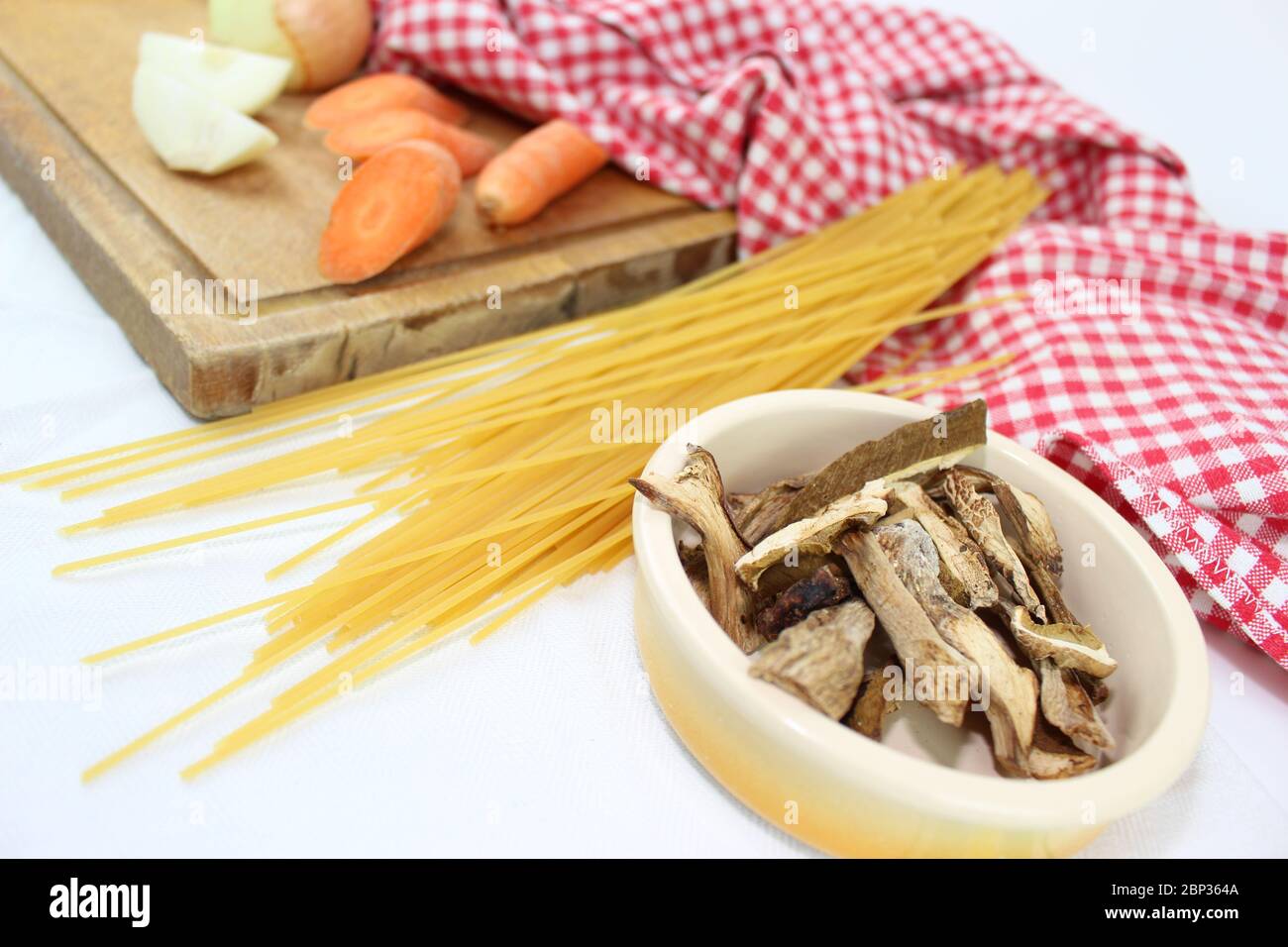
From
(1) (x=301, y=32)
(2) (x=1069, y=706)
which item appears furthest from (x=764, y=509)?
(1) (x=301, y=32)

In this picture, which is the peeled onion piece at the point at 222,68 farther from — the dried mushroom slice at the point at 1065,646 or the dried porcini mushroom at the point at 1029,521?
the dried mushroom slice at the point at 1065,646

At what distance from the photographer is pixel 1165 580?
0.93 meters

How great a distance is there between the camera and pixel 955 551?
94cm

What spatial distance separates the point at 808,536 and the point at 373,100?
1083mm

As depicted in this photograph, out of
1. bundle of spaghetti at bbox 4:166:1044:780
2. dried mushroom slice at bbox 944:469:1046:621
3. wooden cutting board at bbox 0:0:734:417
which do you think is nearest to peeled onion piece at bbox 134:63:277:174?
wooden cutting board at bbox 0:0:734:417

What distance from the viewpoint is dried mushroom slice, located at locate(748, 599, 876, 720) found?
2.53 ft

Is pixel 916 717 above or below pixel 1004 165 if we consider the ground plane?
Answer: below

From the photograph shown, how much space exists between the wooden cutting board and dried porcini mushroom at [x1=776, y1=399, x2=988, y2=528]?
1.79ft

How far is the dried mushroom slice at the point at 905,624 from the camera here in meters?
0.81

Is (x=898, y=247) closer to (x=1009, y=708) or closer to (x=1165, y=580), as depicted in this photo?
(x=1165, y=580)

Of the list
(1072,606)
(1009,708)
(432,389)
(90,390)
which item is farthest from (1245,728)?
(90,390)

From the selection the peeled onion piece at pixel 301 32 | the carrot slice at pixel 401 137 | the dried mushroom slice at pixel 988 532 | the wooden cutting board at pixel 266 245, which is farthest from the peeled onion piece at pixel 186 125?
the dried mushroom slice at pixel 988 532

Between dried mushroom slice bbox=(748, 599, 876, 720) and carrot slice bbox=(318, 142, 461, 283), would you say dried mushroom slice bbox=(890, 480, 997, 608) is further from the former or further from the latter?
carrot slice bbox=(318, 142, 461, 283)

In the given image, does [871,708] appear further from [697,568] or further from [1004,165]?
[1004,165]
